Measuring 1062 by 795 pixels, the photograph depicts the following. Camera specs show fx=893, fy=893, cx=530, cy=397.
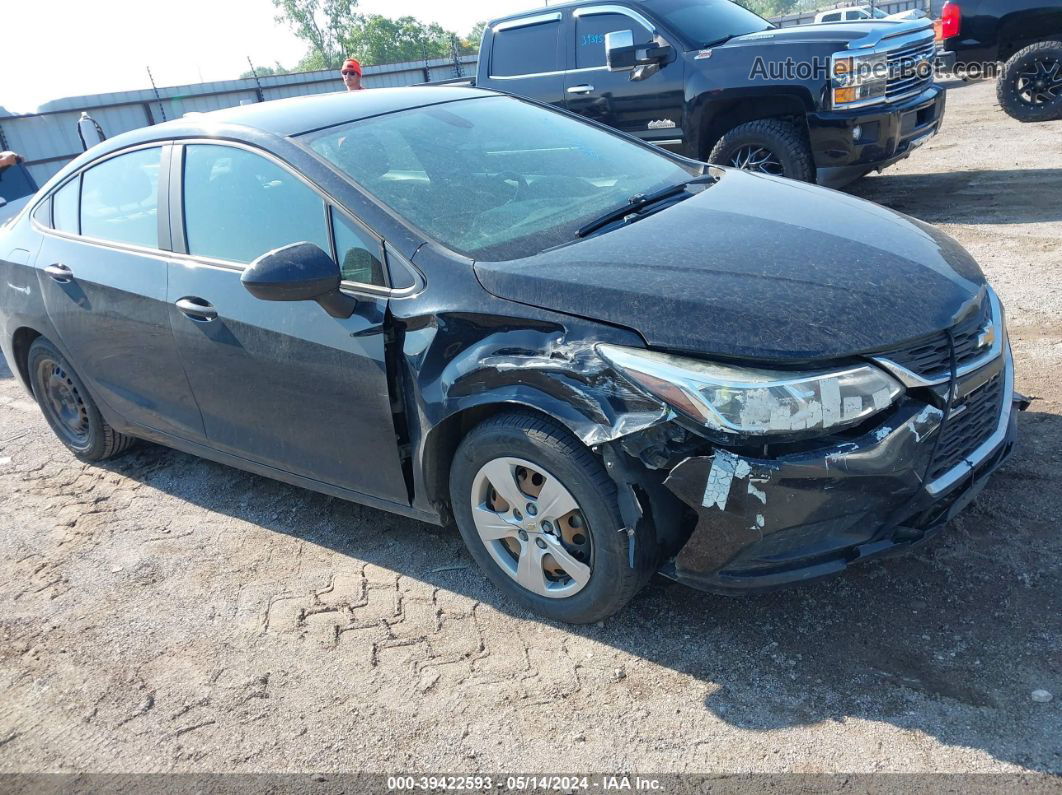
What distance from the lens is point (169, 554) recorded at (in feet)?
12.8

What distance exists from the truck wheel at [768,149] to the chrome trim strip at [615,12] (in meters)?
1.33

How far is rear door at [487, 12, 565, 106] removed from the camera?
28.2ft

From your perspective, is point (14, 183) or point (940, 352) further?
point (14, 183)

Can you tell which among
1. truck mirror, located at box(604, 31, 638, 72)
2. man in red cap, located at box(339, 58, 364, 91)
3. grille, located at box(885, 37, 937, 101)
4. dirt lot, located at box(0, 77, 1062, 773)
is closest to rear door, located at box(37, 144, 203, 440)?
dirt lot, located at box(0, 77, 1062, 773)

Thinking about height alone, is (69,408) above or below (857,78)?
below

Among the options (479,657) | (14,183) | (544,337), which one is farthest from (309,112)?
(14,183)

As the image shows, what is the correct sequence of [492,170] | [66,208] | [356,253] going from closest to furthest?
1. [356,253]
2. [492,170]
3. [66,208]

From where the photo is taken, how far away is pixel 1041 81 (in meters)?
10.1

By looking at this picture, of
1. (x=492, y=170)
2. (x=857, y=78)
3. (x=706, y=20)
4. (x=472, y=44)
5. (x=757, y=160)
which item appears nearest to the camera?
(x=492, y=170)

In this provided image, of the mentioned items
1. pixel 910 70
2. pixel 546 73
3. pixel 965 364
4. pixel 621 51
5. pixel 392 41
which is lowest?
pixel 392 41

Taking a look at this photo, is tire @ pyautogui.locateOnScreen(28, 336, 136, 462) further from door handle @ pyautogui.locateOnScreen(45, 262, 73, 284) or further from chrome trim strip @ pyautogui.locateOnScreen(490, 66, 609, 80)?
chrome trim strip @ pyautogui.locateOnScreen(490, 66, 609, 80)

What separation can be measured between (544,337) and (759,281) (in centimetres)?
66

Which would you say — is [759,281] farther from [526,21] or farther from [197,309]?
[526,21]

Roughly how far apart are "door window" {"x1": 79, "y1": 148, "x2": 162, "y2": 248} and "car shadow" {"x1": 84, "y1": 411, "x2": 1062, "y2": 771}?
71.1 inches
